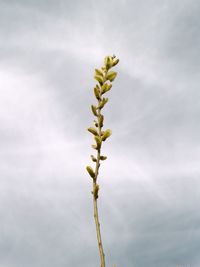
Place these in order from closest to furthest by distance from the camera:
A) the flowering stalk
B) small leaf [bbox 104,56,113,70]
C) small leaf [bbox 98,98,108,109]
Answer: the flowering stalk → small leaf [bbox 98,98,108,109] → small leaf [bbox 104,56,113,70]

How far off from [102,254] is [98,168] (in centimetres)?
75

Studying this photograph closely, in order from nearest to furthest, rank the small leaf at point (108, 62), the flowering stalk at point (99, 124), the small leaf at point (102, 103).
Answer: the flowering stalk at point (99, 124) → the small leaf at point (102, 103) → the small leaf at point (108, 62)

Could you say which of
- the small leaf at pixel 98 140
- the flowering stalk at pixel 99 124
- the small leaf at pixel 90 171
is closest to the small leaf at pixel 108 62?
the flowering stalk at pixel 99 124

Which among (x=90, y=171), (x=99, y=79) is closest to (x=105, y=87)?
(x=99, y=79)

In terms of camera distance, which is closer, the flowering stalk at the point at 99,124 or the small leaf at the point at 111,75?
the flowering stalk at the point at 99,124

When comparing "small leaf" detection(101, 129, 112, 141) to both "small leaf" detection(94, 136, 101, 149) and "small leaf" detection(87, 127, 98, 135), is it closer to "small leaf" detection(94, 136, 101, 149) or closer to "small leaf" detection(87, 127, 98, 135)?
"small leaf" detection(87, 127, 98, 135)

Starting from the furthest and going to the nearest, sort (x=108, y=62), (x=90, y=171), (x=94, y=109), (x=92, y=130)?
1. (x=108, y=62)
2. (x=94, y=109)
3. (x=92, y=130)
4. (x=90, y=171)

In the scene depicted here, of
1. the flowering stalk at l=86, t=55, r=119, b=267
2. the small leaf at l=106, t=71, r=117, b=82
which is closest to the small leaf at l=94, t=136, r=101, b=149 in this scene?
the flowering stalk at l=86, t=55, r=119, b=267

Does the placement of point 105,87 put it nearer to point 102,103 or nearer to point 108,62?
point 102,103

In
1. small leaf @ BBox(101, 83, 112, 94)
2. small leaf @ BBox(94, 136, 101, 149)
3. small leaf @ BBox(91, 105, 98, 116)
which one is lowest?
small leaf @ BBox(94, 136, 101, 149)

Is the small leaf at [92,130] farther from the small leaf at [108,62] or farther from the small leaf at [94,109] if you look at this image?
the small leaf at [108,62]

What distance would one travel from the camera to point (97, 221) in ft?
5.76

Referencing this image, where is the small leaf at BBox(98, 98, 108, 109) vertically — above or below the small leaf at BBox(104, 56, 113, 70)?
below

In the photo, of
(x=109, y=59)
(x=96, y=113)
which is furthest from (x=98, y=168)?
(x=109, y=59)
